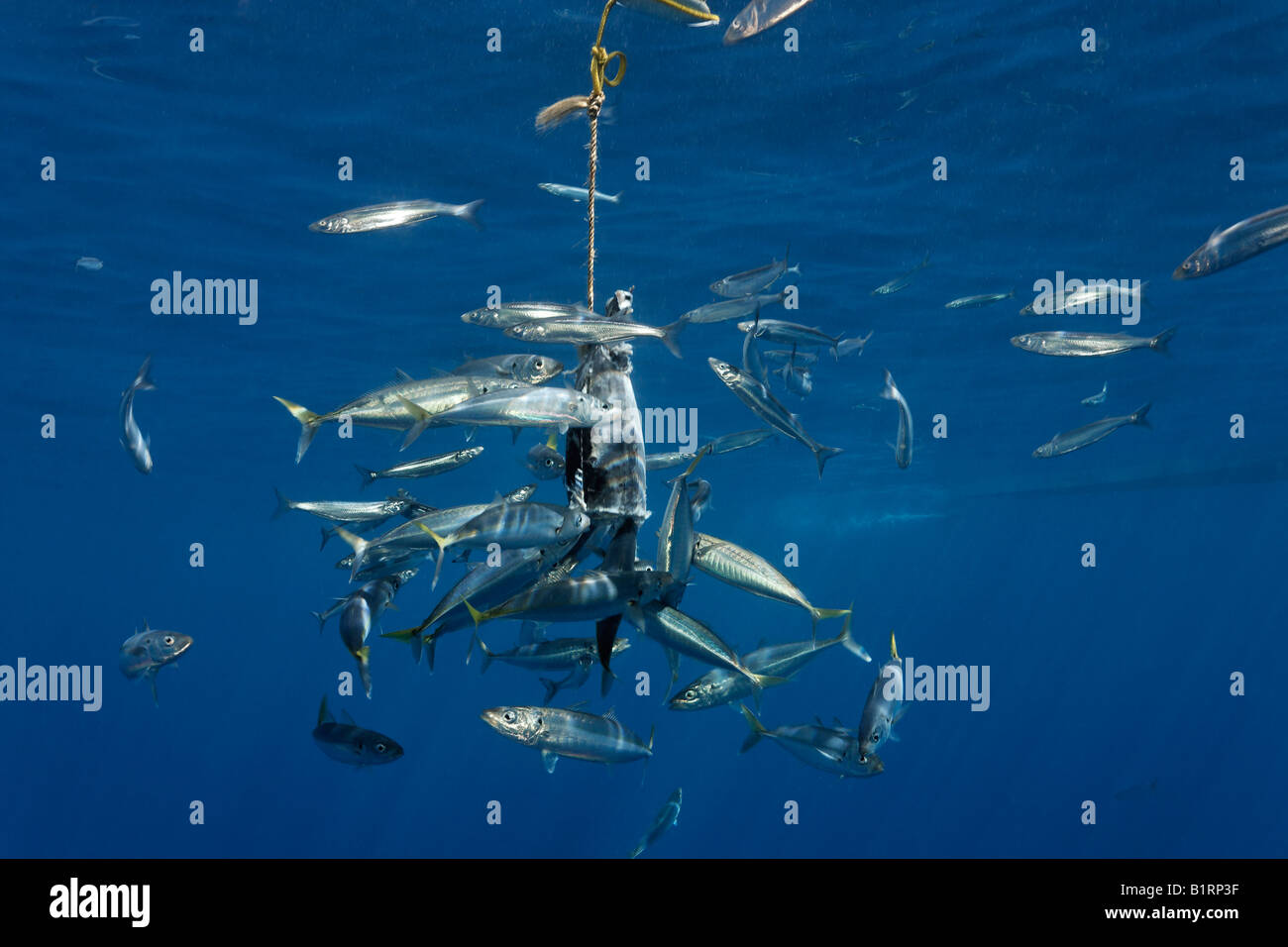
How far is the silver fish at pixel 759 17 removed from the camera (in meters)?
3.79

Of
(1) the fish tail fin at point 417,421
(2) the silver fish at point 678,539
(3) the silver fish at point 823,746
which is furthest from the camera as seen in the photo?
(3) the silver fish at point 823,746

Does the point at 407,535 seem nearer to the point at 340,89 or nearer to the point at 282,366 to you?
the point at 340,89

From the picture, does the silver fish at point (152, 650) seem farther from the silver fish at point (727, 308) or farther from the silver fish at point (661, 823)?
the silver fish at point (727, 308)

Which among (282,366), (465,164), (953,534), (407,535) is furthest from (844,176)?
(953,534)

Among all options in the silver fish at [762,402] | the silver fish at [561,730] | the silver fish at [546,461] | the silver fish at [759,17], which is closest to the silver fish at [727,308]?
the silver fish at [762,402]

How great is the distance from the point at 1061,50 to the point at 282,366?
19.7 m

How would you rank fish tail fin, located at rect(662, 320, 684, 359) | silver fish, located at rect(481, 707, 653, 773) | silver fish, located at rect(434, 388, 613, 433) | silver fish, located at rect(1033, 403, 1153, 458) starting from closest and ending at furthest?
1. silver fish, located at rect(434, 388, 613, 433)
2. fish tail fin, located at rect(662, 320, 684, 359)
3. silver fish, located at rect(481, 707, 653, 773)
4. silver fish, located at rect(1033, 403, 1153, 458)

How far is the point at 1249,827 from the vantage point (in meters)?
83.2

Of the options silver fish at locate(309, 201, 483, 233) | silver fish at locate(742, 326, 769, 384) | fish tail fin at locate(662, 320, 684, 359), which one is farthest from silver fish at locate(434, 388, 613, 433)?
silver fish at locate(309, 201, 483, 233)

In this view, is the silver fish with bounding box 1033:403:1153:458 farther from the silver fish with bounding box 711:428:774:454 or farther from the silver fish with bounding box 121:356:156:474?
the silver fish with bounding box 121:356:156:474

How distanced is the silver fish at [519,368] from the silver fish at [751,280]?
3.21 metres

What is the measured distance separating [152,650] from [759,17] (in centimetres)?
782

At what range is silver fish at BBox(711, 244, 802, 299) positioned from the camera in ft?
22.2

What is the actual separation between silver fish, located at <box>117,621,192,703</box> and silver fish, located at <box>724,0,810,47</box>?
7.29m
